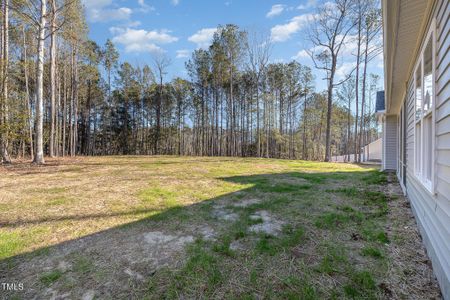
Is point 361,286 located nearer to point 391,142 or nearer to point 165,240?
point 165,240

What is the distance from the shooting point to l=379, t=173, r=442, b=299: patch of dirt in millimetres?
1828

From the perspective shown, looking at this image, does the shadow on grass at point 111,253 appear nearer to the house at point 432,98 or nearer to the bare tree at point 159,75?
the house at point 432,98

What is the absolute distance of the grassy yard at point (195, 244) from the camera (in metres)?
1.92

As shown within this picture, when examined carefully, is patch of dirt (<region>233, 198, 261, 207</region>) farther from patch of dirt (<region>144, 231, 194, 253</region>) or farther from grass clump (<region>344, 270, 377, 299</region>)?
grass clump (<region>344, 270, 377, 299</region>)

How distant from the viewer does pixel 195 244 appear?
104 inches

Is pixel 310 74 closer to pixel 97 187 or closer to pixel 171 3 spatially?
pixel 171 3

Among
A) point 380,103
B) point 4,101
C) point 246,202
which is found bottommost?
point 246,202

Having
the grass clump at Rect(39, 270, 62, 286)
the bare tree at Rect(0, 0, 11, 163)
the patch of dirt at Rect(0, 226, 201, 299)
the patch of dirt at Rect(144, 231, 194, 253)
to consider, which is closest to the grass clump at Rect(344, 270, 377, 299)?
the patch of dirt at Rect(0, 226, 201, 299)

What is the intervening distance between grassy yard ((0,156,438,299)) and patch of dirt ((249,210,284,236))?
0.01 meters

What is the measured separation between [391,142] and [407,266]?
27.1 ft

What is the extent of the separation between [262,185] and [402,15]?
411cm

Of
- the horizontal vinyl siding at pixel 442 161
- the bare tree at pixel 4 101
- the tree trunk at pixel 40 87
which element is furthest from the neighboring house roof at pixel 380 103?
the bare tree at pixel 4 101

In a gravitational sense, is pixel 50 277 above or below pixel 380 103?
below

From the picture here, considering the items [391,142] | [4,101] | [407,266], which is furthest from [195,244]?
[391,142]
